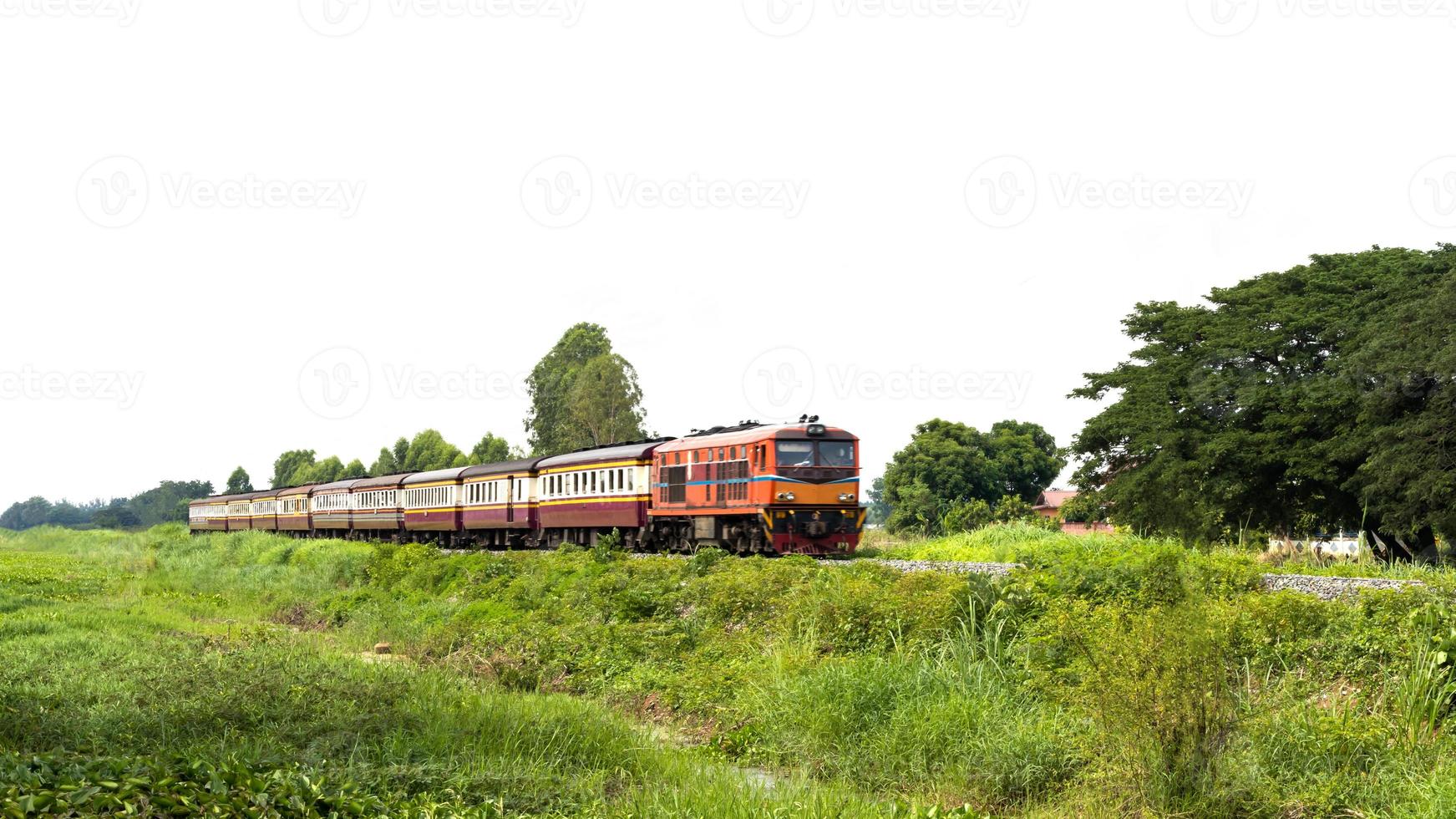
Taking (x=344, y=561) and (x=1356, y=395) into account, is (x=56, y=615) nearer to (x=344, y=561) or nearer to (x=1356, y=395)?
(x=344, y=561)

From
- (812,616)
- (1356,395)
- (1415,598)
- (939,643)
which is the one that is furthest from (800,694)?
(1356,395)

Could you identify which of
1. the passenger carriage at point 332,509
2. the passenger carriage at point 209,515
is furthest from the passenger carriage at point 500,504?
the passenger carriage at point 209,515

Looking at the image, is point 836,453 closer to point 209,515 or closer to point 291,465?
point 209,515

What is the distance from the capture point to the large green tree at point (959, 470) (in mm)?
72562

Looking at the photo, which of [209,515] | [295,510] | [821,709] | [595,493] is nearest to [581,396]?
[295,510]

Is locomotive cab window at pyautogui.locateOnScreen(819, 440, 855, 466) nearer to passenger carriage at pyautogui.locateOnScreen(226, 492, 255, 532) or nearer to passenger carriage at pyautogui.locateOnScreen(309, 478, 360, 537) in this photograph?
passenger carriage at pyautogui.locateOnScreen(309, 478, 360, 537)

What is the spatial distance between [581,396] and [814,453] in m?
43.7

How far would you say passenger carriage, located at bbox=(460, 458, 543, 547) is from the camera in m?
39.3

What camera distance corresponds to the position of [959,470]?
73.4 m

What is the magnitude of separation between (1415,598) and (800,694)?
17.6ft

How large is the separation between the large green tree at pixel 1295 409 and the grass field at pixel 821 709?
70.0 feet

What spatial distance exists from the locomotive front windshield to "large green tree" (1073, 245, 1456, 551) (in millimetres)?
12807

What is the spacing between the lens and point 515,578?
24.4 metres

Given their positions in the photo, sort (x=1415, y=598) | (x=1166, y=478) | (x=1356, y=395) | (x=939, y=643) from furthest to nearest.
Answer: (x=1166, y=478)
(x=1356, y=395)
(x=939, y=643)
(x=1415, y=598)
